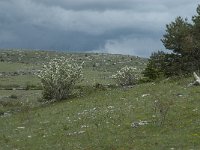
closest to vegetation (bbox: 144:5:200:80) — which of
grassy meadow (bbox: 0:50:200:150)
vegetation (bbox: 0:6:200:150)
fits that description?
vegetation (bbox: 0:6:200:150)

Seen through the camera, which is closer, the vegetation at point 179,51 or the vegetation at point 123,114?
the vegetation at point 123,114

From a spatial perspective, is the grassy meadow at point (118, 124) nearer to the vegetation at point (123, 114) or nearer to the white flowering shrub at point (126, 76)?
the vegetation at point (123, 114)

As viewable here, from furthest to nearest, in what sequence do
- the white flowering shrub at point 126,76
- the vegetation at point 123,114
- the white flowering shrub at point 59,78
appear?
the white flowering shrub at point 126,76, the white flowering shrub at point 59,78, the vegetation at point 123,114

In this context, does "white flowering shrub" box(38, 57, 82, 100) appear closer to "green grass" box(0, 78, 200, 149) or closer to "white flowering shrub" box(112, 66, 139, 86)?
"green grass" box(0, 78, 200, 149)

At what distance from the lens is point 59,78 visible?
2024 inches

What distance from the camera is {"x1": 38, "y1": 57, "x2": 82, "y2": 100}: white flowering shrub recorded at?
2029 inches

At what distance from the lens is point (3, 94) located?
7138cm

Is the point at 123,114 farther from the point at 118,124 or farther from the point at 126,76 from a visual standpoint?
the point at 126,76

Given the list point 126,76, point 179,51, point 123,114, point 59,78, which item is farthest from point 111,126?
point 126,76

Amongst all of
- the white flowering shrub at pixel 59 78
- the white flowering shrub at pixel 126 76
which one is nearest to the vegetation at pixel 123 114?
the white flowering shrub at pixel 59 78

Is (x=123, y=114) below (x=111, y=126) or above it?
above

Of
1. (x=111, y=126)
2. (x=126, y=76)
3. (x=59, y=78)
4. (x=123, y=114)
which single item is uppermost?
(x=59, y=78)

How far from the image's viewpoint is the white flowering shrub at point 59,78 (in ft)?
169

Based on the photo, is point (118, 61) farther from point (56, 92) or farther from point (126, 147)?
point (126, 147)
